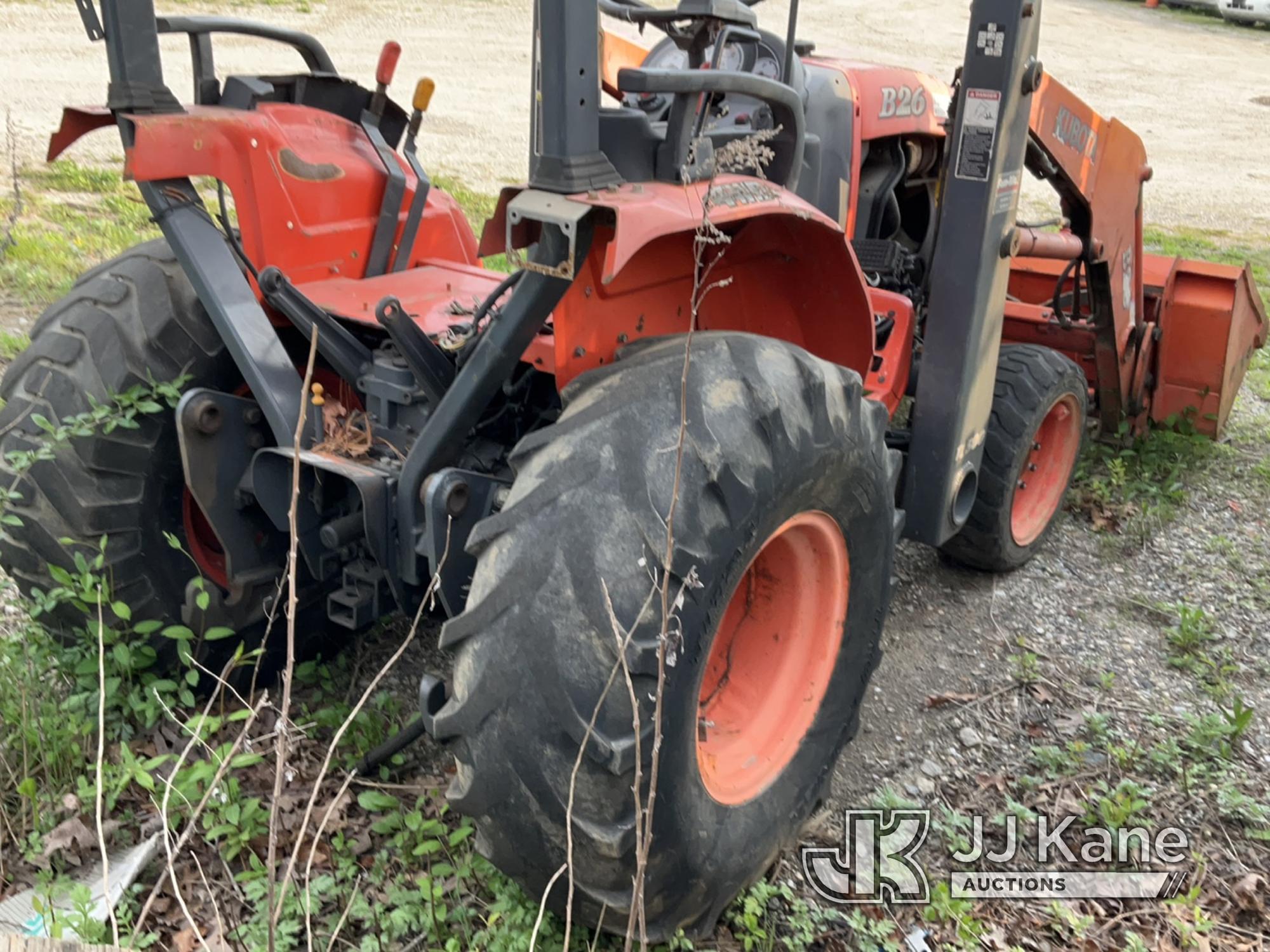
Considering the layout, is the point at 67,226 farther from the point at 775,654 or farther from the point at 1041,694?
the point at 1041,694

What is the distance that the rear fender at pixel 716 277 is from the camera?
198 cm

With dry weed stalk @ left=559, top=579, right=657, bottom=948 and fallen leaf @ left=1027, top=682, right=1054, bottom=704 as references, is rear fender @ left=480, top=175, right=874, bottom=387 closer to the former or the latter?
dry weed stalk @ left=559, top=579, right=657, bottom=948

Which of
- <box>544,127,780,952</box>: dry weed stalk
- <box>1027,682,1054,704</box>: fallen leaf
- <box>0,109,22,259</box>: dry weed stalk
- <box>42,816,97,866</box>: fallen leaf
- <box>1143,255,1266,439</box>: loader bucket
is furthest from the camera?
<box>1143,255,1266,439</box>: loader bucket

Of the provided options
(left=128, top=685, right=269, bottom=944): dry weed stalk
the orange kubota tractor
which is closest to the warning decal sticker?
the orange kubota tractor

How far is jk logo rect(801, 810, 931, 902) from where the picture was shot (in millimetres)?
2598

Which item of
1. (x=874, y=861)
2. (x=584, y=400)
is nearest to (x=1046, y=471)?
(x=874, y=861)

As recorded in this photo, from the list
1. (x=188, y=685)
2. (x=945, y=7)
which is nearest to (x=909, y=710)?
(x=188, y=685)

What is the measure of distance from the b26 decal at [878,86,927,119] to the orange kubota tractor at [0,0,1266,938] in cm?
4

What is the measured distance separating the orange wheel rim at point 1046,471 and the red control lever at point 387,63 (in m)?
2.40

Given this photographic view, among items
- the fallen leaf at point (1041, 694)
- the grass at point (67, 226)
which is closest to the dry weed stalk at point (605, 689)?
the fallen leaf at point (1041, 694)

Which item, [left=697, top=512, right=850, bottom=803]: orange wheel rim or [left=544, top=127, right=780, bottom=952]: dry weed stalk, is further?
[left=697, top=512, right=850, bottom=803]: orange wheel rim

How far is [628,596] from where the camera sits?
6.17 ft

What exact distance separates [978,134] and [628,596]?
182 cm

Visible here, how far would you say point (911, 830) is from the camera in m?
2.79
